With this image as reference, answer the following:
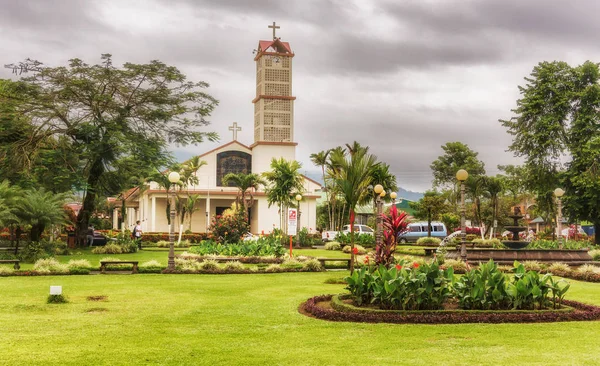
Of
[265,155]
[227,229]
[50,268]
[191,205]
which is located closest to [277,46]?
[265,155]

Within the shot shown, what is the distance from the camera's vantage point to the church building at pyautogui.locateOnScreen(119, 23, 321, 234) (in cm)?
5947

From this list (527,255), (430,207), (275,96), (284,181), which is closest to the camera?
(527,255)

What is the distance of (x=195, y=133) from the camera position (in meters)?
38.1

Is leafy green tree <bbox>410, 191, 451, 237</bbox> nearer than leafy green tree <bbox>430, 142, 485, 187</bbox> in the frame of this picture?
Yes

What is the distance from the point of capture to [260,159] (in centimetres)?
6259

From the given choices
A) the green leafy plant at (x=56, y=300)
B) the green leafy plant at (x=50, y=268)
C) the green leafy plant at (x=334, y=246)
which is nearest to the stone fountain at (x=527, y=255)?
the green leafy plant at (x=50, y=268)

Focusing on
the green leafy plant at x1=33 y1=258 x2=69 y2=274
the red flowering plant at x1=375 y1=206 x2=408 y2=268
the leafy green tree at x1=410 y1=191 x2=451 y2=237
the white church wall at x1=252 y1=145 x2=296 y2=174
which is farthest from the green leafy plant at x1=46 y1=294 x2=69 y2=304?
the white church wall at x1=252 y1=145 x2=296 y2=174

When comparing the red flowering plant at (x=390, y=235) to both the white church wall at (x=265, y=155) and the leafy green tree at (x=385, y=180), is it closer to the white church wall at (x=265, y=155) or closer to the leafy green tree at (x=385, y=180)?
the leafy green tree at (x=385, y=180)

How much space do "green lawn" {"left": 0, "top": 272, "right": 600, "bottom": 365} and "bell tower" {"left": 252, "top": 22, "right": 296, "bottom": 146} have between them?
4975cm

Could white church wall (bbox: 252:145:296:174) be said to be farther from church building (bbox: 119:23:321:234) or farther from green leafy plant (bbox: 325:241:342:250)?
green leafy plant (bbox: 325:241:342:250)

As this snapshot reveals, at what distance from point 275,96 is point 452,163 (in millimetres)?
18703

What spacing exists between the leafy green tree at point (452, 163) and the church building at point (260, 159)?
13076mm

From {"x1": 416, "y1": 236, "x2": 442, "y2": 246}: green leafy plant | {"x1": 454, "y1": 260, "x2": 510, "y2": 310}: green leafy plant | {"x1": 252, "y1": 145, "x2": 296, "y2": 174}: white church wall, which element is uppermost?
{"x1": 252, "y1": 145, "x2": 296, "y2": 174}: white church wall

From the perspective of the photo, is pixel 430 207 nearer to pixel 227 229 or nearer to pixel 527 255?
pixel 227 229
